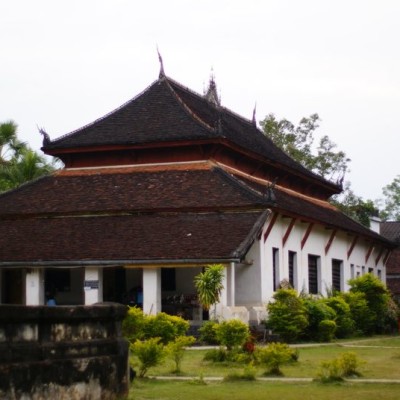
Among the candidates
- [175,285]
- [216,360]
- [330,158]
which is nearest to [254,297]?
[175,285]

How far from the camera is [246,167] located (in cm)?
3634

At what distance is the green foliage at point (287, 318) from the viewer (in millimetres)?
29281

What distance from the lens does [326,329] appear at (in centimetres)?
3034

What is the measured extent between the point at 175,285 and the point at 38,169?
13082 mm

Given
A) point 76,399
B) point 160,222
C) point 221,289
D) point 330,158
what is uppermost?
point 330,158

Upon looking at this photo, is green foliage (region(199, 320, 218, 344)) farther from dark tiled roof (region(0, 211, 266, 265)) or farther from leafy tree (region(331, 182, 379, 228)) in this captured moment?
leafy tree (region(331, 182, 379, 228))

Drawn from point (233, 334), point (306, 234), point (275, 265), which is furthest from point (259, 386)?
point (306, 234)

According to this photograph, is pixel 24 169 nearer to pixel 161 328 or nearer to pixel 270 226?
pixel 270 226

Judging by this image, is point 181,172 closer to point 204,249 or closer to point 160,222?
point 160,222

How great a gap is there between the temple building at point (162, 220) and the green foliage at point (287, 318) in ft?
3.12

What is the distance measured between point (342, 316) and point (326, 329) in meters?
2.51

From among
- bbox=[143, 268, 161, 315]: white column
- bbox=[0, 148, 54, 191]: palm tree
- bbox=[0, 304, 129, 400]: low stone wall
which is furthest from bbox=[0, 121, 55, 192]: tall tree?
bbox=[0, 304, 129, 400]: low stone wall

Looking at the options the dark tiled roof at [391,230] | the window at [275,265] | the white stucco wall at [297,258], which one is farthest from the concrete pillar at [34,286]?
the dark tiled roof at [391,230]

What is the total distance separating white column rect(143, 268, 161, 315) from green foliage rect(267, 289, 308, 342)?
322 cm
